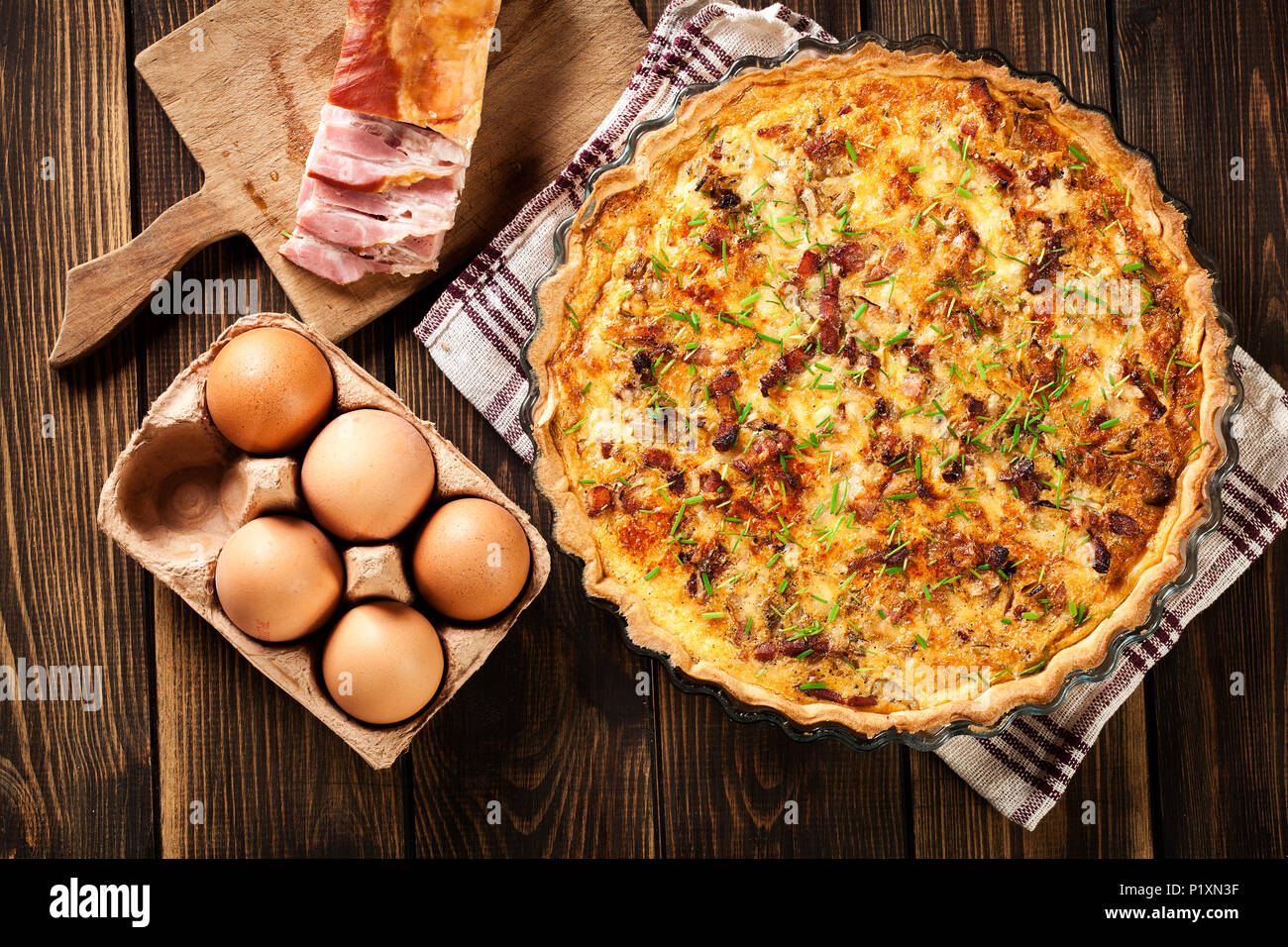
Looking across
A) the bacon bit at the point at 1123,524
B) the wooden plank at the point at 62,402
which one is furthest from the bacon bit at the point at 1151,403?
the wooden plank at the point at 62,402

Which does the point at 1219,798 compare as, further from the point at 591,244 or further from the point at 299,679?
the point at 299,679

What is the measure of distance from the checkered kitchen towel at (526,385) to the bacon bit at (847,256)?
74 centimetres

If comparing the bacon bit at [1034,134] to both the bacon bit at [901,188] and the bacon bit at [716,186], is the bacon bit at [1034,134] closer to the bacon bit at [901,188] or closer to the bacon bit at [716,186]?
the bacon bit at [901,188]

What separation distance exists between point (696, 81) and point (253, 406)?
5.14 ft

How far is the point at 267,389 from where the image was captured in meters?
2.41

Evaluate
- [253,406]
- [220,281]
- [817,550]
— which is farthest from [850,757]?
[220,281]

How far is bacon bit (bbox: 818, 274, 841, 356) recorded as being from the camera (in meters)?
2.36

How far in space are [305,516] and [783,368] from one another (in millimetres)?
1375

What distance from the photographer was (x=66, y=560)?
9.49ft

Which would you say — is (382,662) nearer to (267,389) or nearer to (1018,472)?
(267,389)

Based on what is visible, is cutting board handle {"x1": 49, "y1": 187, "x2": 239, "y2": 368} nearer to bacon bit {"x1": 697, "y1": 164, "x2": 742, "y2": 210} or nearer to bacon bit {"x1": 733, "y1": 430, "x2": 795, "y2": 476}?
bacon bit {"x1": 697, "y1": 164, "x2": 742, "y2": 210}

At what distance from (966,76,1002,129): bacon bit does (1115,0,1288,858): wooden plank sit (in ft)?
2.49

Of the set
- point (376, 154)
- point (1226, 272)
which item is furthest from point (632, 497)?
point (1226, 272)

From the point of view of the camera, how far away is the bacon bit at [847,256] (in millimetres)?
2375
